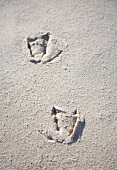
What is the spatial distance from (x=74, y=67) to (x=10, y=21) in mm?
768

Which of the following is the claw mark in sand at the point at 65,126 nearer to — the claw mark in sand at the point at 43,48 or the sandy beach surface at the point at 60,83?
the sandy beach surface at the point at 60,83

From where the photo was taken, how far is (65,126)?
1474 mm

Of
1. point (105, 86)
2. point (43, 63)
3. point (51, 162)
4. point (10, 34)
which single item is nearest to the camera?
point (51, 162)

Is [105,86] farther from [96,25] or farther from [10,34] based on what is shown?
[10,34]

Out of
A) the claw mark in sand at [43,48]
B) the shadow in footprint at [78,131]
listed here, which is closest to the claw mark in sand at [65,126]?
the shadow in footprint at [78,131]

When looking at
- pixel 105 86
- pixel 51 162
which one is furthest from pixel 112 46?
pixel 51 162

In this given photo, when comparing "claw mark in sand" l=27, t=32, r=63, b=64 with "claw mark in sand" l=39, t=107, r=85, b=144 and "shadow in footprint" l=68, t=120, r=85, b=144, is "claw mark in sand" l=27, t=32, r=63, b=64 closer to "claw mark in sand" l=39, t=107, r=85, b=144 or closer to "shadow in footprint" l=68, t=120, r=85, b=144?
"claw mark in sand" l=39, t=107, r=85, b=144

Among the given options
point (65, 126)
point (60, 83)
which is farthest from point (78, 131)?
point (60, 83)

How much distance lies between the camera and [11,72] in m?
1.72

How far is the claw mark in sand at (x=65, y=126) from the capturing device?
1435 mm

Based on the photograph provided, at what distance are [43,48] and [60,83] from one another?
1.16 ft

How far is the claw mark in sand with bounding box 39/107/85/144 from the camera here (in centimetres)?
143

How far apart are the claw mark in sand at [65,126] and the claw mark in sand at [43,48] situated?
44 cm

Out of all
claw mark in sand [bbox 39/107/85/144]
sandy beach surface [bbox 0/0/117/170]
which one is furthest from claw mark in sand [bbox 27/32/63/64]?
claw mark in sand [bbox 39/107/85/144]
